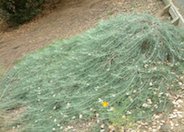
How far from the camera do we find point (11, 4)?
6.55 m

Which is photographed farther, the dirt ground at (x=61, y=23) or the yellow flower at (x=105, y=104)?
the dirt ground at (x=61, y=23)

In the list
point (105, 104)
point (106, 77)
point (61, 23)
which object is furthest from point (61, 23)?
point (105, 104)

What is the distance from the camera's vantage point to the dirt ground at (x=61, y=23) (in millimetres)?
5333

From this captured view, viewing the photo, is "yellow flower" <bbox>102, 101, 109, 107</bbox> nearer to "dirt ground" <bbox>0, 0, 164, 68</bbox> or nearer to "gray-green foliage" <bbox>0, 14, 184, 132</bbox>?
"gray-green foliage" <bbox>0, 14, 184, 132</bbox>

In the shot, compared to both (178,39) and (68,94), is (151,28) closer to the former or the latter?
(178,39)

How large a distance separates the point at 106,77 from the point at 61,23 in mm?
2599

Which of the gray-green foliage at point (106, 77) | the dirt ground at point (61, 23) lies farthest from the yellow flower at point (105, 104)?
the dirt ground at point (61, 23)

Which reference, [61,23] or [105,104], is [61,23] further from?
[105,104]

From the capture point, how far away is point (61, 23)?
591 cm

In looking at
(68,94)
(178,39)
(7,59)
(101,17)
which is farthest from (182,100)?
(7,59)

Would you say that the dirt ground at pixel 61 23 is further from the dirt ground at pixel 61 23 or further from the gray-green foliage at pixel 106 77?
the gray-green foliage at pixel 106 77

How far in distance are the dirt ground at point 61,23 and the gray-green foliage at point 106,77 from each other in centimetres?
101

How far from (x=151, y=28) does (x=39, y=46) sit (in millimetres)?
2198

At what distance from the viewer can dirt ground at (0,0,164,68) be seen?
5333 millimetres
